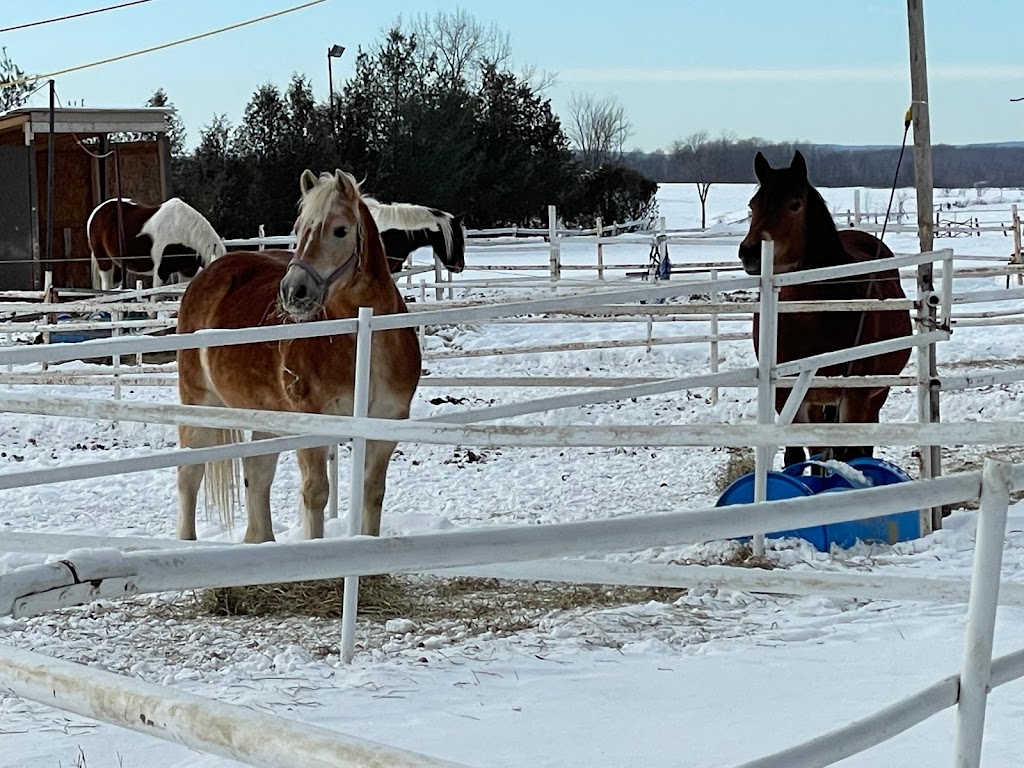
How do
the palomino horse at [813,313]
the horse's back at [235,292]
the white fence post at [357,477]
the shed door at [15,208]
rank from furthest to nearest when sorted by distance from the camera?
the shed door at [15,208] < the palomino horse at [813,313] < the horse's back at [235,292] < the white fence post at [357,477]

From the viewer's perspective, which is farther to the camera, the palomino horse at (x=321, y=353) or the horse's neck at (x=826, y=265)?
the horse's neck at (x=826, y=265)

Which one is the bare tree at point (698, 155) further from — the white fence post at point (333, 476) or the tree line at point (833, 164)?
the white fence post at point (333, 476)

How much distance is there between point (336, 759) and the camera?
3.65ft

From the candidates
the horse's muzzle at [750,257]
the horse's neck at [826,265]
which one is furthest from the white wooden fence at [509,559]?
the horse's neck at [826,265]

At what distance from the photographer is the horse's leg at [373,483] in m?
5.41

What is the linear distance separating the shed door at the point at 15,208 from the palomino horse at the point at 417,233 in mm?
6955

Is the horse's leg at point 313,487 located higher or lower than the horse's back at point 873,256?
lower

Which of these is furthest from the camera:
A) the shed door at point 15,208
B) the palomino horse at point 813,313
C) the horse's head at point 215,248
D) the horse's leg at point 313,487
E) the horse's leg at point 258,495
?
the shed door at point 15,208

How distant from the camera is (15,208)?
17.7m

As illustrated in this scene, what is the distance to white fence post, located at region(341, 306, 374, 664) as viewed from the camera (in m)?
4.12

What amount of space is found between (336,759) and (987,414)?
10050mm

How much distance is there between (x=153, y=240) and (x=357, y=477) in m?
12.5

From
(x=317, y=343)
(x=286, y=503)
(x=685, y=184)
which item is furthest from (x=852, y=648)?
(x=685, y=184)

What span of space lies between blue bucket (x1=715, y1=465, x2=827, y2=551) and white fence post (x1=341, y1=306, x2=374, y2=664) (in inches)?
82.6
